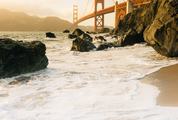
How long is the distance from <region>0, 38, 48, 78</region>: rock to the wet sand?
10.3 ft

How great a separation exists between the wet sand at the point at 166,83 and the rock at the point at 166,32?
198 cm

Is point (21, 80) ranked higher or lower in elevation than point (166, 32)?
lower

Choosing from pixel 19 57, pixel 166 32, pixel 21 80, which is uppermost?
pixel 166 32

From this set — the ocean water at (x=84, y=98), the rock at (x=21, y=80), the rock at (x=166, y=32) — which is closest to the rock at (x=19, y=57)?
the rock at (x=21, y=80)

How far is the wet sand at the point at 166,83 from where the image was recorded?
16.9ft

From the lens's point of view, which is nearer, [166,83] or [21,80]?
[166,83]

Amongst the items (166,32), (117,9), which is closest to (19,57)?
(166,32)

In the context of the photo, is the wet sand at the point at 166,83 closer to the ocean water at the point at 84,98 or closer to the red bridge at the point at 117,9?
the ocean water at the point at 84,98

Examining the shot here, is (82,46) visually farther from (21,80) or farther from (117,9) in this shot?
(117,9)

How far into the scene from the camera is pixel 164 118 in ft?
13.9

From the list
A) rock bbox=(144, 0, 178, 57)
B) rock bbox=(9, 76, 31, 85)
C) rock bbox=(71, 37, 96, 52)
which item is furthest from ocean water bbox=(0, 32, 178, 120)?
rock bbox=(71, 37, 96, 52)

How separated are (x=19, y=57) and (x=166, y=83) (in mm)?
3915

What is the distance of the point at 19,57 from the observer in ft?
29.2

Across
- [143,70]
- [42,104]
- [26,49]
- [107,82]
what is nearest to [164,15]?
[143,70]
